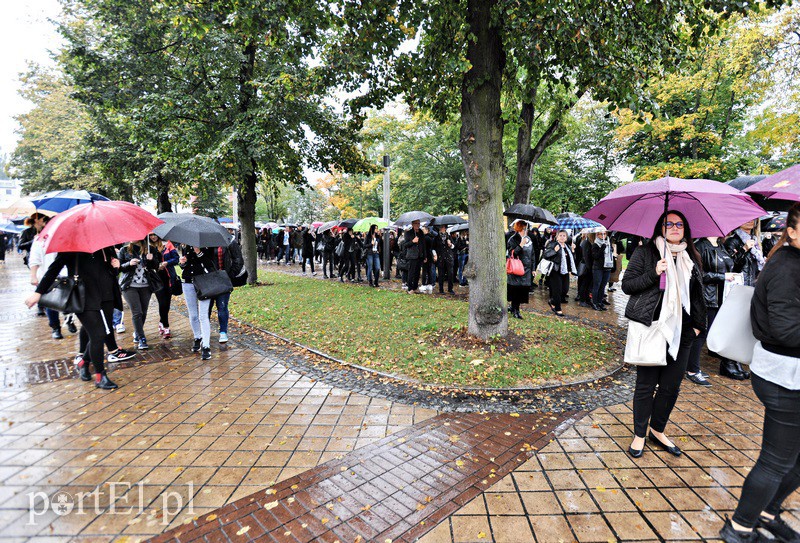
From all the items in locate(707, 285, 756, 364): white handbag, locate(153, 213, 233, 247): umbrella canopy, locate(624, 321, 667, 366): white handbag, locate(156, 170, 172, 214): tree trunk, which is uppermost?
locate(156, 170, 172, 214): tree trunk

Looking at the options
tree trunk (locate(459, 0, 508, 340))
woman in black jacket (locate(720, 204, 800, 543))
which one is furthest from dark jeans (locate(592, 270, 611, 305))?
woman in black jacket (locate(720, 204, 800, 543))

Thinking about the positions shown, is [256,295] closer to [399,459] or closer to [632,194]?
[399,459]

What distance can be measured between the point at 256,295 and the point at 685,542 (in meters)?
10.8

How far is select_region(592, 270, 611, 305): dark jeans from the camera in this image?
32.9 feet

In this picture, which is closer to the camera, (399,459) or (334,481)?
(334,481)

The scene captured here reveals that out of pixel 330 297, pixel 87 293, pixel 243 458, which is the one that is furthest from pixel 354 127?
pixel 243 458

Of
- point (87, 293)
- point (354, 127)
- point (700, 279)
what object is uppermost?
point (354, 127)

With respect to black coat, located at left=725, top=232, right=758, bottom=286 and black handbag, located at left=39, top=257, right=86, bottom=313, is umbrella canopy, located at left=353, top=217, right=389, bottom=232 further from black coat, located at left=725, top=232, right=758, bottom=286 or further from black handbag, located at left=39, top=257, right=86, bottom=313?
black coat, located at left=725, top=232, right=758, bottom=286

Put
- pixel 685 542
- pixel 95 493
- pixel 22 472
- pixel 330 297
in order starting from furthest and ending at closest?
pixel 330 297
pixel 22 472
pixel 95 493
pixel 685 542

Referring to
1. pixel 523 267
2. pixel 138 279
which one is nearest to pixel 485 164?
pixel 523 267

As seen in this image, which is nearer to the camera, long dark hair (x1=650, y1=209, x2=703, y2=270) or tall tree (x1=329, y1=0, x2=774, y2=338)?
long dark hair (x1=650, y1=209, x2=703, y2=270)

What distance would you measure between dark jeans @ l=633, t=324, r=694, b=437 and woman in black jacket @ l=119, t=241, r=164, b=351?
7091 mm

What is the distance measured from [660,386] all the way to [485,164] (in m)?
3.91

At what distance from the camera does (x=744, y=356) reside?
2.64m
